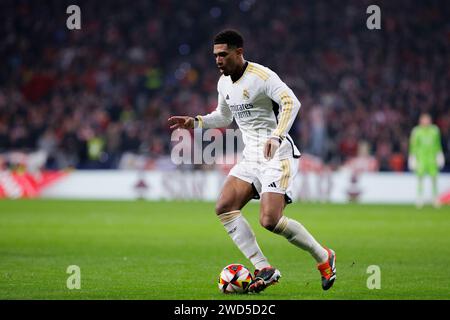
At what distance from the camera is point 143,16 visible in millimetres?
31375

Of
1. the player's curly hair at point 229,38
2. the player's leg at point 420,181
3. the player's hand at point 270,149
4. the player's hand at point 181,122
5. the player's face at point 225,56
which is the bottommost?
the player's leg at point 420,181

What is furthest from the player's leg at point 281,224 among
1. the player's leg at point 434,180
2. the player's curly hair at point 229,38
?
the player's leg at point 434,180

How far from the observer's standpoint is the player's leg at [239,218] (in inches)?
321

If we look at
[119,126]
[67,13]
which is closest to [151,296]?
[119,126]

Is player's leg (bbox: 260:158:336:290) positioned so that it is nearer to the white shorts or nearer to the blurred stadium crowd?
the white shorts

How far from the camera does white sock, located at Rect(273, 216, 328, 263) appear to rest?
793cm

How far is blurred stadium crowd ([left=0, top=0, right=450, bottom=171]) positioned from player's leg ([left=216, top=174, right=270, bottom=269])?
50.8 feet

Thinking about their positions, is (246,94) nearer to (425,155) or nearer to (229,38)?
(229,38)

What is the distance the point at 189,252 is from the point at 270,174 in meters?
3.76

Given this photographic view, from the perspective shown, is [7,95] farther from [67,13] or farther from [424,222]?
[424,222]

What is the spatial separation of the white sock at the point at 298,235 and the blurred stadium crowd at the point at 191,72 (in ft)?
51.2

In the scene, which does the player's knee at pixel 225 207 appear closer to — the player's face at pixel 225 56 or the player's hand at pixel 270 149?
the player's hand at pixel 270 149

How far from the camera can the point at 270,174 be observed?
804 centimetres
